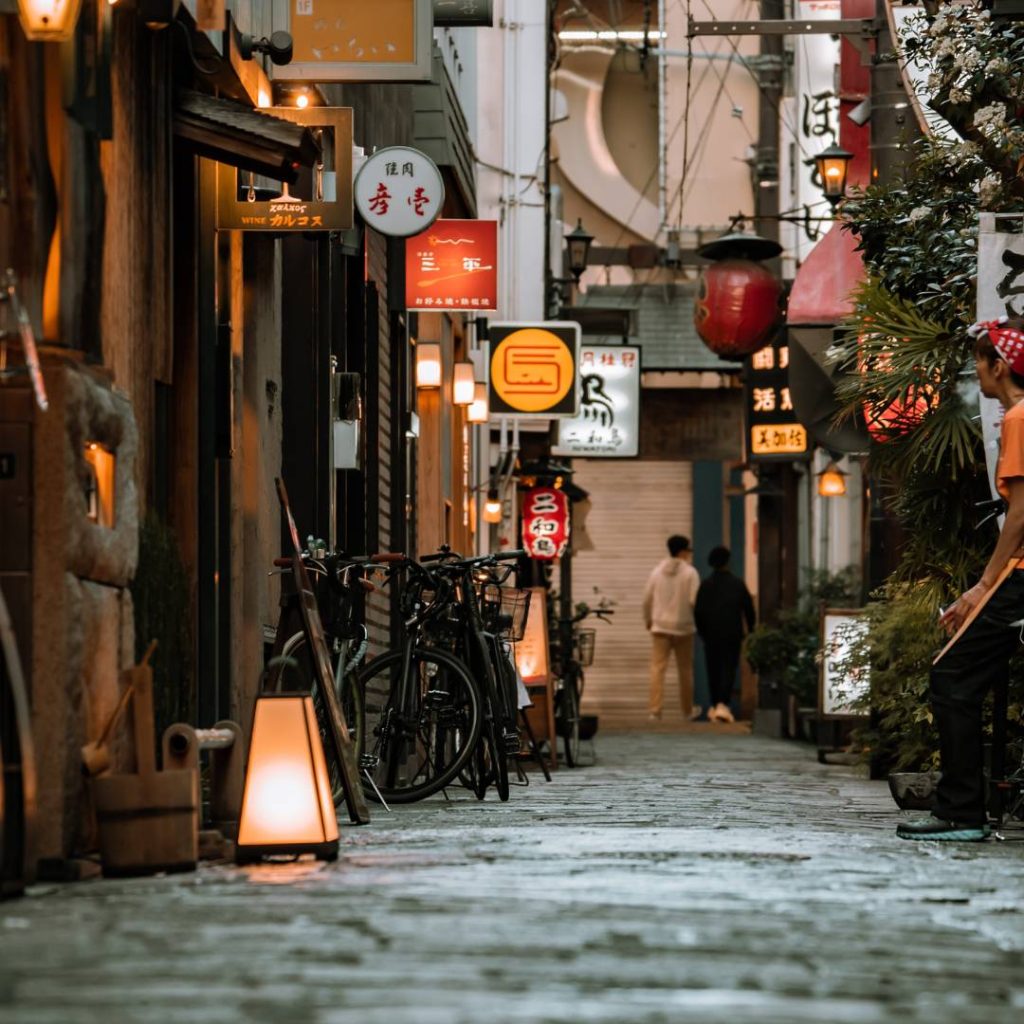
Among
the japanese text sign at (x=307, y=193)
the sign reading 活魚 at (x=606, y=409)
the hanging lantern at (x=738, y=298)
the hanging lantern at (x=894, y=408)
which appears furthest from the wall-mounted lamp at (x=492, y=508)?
the hanging lantern at (x=894, y=408)

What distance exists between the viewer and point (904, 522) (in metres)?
10.7

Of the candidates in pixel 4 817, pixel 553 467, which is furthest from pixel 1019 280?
pixel 553 467

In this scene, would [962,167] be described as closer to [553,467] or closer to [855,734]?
[855,734]

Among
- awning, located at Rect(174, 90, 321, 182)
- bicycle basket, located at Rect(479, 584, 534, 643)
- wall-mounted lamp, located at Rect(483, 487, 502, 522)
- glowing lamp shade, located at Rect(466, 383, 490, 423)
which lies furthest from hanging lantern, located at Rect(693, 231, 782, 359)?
awning, located at Rect(174, 90, 321, 182)

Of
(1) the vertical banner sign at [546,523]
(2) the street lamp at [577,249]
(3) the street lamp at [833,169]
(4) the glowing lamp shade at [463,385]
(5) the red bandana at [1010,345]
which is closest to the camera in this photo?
(5) the red bandana at [1010,345]

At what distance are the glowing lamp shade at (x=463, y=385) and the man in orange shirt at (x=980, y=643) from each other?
1307 cm

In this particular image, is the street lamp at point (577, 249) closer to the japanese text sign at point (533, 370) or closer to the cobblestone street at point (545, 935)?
the japanese text sign at point (533, 370)

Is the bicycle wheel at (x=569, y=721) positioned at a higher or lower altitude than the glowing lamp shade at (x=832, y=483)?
lower

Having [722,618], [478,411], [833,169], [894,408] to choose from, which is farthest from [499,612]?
[722,618]

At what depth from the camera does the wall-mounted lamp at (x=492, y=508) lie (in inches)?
1049

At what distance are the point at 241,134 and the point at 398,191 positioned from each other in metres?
3.92

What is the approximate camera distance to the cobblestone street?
155 inches

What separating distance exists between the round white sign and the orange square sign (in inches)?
156

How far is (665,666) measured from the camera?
28312 millimetres
